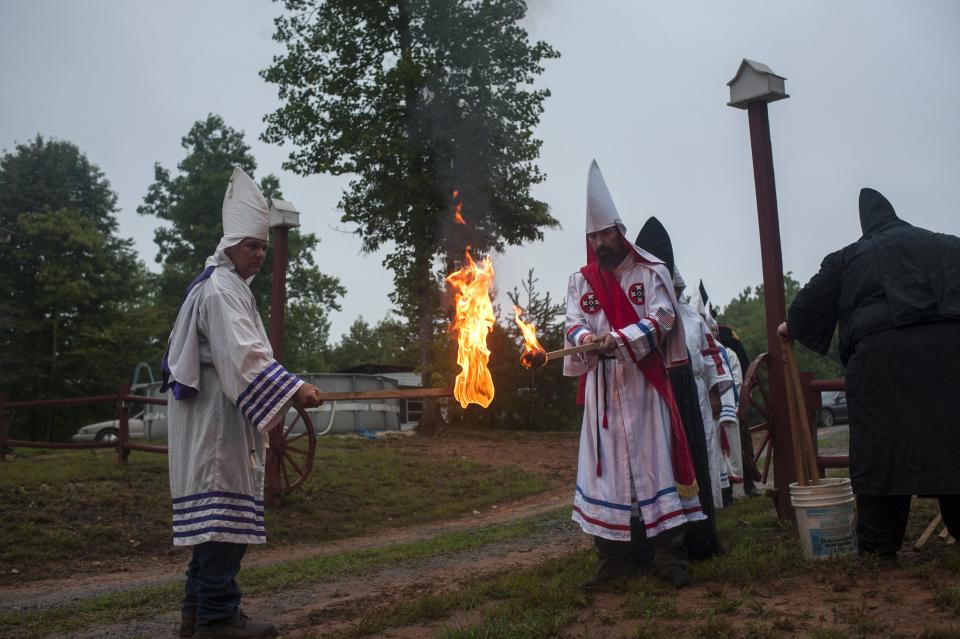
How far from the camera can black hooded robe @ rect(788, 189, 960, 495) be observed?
185 inches

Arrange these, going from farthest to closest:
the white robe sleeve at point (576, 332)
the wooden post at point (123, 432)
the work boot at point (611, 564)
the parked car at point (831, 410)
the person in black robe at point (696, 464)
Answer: the parked car at point (831, 410)
the wooden post at point (123, 432)
the person in black robe at point (696, 464)
the white robe sleeve at point (576, 332)
the work boot at point (611, 564)

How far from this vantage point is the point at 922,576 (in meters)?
4.50

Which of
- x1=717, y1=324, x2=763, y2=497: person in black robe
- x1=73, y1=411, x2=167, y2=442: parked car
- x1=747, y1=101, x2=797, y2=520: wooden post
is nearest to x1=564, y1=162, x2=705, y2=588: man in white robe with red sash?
x1=747, y1=101, x2=797, y2=520: wooden post

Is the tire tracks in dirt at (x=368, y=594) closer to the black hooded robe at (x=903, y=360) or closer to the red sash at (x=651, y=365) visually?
the red sash at (x=651, y=365)

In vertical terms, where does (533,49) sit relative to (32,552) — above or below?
above

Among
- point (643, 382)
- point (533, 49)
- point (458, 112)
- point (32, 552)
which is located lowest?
point (32, 552)

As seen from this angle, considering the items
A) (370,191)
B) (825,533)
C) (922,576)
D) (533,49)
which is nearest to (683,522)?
(825,533)

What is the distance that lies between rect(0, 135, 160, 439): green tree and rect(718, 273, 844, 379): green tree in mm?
26258

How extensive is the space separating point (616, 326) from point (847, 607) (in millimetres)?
2136

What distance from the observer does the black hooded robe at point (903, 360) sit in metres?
4.70

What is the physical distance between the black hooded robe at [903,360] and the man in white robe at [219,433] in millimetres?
3094

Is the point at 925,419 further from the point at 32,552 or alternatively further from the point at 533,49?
the point at 533,49

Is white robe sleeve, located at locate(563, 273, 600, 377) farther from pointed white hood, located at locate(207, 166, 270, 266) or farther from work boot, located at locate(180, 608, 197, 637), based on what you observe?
work boot, located at locate(180, 608, 197, 637)

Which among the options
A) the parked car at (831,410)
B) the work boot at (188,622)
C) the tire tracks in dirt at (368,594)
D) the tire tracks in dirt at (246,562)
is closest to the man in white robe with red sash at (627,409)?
the tire tracks in dirt at (368,594)
